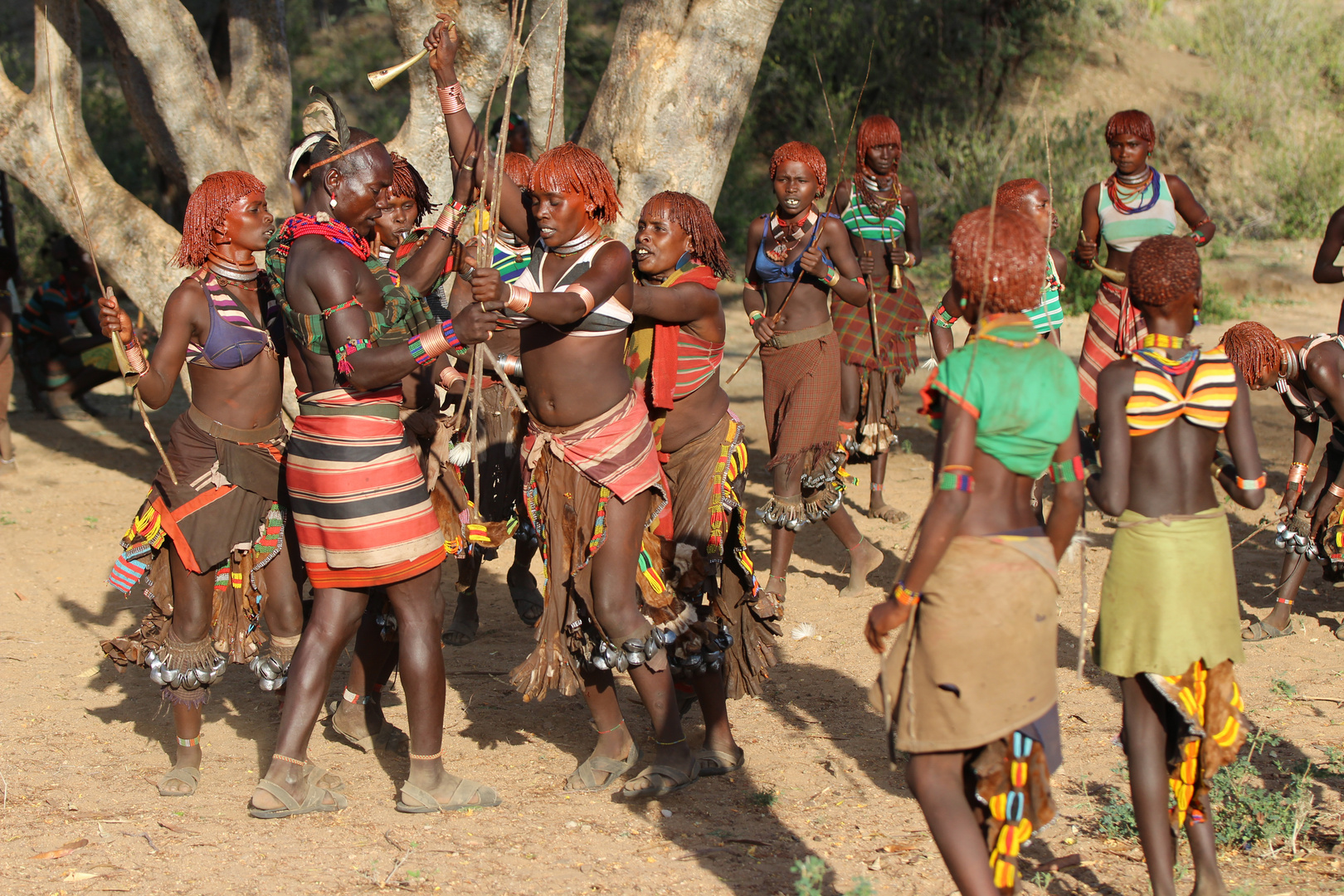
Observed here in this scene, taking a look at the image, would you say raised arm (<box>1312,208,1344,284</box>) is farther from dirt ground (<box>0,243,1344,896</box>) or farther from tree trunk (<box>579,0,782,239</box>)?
tree trunk (<box>579,0,782,239</box>)

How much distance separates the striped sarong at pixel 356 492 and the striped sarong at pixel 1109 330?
11.9 feet

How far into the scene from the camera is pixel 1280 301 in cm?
1349

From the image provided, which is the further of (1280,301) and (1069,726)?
(1280,301)

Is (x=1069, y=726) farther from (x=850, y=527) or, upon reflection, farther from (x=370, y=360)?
(x=370, y=360)


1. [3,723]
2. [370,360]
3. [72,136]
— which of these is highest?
[72,136]

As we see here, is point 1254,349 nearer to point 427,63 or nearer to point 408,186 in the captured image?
point 408,186

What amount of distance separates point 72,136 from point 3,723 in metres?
4.57

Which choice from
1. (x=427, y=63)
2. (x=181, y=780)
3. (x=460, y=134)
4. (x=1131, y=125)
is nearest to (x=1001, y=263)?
(x=460, y=134)

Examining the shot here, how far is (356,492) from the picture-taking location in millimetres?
3719

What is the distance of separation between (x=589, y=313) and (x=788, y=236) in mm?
2468

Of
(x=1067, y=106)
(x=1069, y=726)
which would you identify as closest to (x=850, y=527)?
(x=1069, y=726)

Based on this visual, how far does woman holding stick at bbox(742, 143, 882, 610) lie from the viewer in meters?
5.98

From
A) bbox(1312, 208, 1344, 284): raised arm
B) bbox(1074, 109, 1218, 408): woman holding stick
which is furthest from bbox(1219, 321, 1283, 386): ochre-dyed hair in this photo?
bbox(1312, 208, 1344, 284): raised arm

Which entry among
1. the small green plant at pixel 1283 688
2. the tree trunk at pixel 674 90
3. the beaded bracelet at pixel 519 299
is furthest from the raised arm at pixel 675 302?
the small green plant at pixel 1283 688
